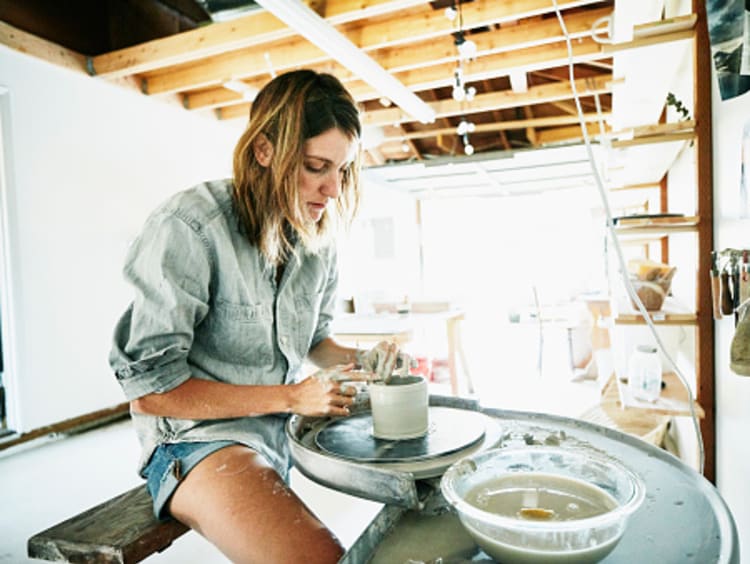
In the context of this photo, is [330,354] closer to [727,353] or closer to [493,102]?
[727,353]

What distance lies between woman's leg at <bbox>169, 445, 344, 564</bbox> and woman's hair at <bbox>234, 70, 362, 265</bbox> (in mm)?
506

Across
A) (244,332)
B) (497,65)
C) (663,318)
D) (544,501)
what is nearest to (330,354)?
(244,332)

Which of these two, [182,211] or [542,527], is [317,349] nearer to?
[182,211]

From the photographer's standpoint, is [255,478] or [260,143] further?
[260,143]

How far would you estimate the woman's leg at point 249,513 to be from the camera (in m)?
0.91

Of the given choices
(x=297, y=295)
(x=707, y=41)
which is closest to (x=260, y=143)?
(x=297, y=295)

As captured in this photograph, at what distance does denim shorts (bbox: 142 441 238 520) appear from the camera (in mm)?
1072

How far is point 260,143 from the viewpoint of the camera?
4.23 feet

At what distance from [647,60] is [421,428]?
162cm

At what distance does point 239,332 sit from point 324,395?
318mm

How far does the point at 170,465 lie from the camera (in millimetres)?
1087

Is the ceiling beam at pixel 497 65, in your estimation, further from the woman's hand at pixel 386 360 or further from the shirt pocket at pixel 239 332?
the shirt pocket at pixel 239 332

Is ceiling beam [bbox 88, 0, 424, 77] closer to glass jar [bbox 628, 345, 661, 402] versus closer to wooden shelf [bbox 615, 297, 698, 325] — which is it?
wooden shelf [bbox 615, 297, 698, 325]

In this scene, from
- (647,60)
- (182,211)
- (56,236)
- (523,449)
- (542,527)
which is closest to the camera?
(542,527)
